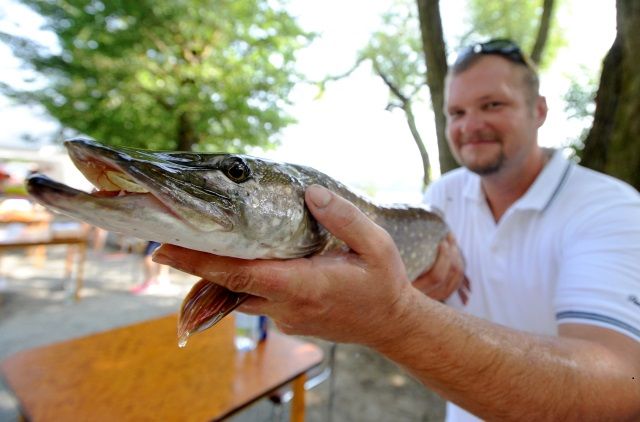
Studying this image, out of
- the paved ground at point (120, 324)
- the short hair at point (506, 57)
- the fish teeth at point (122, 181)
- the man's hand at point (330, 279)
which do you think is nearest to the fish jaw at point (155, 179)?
the fish teeth at point (122, 181)

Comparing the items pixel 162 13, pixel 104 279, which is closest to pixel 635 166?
pixel 104 279

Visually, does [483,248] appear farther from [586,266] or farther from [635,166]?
[635,166]

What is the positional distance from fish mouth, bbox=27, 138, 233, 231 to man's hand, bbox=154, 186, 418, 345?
6.1 inches

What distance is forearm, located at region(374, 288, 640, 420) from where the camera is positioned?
45.9 inches

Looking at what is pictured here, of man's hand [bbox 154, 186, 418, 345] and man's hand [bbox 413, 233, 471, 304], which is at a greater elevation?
man's hand [bbox 154, 186, 418, 345]

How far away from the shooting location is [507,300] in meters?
2.07

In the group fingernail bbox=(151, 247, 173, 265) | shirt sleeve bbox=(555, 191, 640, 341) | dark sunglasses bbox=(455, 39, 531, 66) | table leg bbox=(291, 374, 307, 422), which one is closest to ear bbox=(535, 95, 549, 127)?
dark sunglasses bbox=(455, 39, 531, 66)

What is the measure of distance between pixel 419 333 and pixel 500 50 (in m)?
2.15

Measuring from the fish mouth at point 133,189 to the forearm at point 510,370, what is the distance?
69 centimetres

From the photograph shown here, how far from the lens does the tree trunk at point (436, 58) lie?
476cm

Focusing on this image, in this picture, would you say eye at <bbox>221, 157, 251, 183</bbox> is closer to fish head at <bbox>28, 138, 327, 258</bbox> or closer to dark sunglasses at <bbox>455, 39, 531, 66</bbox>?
fish head at <bbox>28, 138, 327, 258</bbox>

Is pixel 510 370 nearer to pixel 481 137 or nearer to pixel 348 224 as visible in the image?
pixel 348 224

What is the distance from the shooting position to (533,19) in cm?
935

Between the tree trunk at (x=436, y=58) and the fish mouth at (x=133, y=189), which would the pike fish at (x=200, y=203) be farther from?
the tree trunk at (x=436, y=58)
